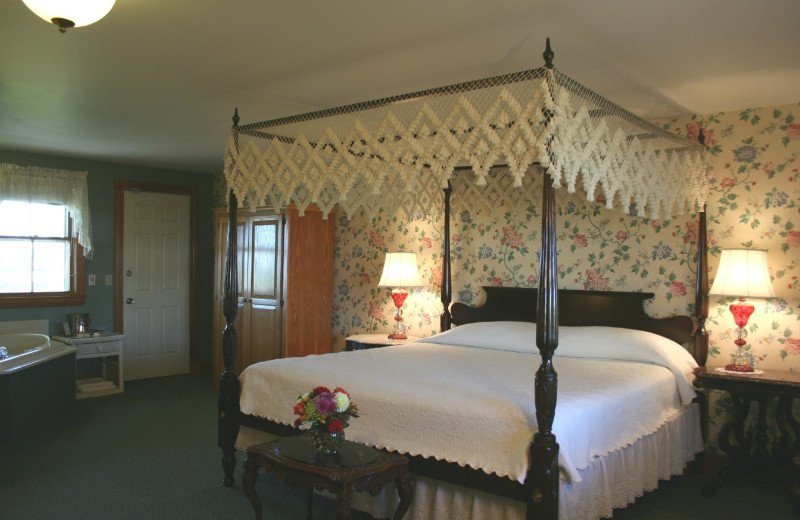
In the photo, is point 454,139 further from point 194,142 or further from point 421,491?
point 194,142

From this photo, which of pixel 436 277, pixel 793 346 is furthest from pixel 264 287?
pixel 793 346

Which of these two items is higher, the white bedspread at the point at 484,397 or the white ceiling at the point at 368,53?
the white ceiling at the point at 368,53

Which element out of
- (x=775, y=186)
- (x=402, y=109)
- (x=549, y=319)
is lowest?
(x=549, y=319)

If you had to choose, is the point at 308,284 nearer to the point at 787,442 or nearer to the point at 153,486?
the point at 153,486

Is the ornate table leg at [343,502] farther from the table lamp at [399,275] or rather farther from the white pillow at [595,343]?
the table lamp at [399,275]

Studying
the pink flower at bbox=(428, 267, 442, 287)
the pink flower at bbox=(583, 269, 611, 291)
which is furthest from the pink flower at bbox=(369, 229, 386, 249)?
the pink flower at bbox=(583, 269, 611, 291)

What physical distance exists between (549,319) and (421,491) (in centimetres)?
98

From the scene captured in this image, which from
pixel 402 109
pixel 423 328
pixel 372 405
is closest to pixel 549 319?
pixel 372 405

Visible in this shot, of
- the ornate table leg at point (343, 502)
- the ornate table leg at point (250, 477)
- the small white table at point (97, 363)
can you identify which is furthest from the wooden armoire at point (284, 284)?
the ornate table leg at point (343, 502)

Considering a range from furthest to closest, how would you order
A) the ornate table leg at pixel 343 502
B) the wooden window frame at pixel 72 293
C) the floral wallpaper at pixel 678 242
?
the wooden window frame at pixel 72 293 → the floral wallpaper at pixel 678 242 → the ornate table leg at pixel 343 502

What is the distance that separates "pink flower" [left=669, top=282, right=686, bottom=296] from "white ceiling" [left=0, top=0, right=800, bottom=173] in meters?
1.13

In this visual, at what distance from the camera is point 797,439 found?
11.7ft

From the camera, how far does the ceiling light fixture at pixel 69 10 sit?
1.87m

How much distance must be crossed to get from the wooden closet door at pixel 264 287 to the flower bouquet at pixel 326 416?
315 centimetres
